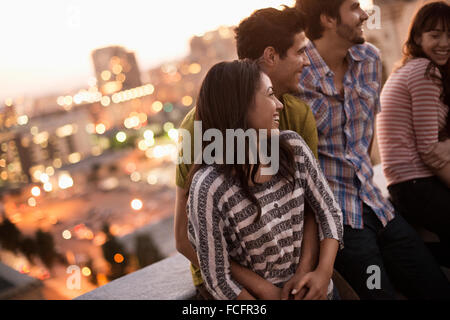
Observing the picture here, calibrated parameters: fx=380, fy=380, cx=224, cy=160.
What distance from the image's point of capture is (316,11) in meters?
1.82

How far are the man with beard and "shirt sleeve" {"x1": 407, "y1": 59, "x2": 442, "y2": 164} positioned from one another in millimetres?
159

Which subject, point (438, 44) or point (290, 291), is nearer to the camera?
point (290, 291)

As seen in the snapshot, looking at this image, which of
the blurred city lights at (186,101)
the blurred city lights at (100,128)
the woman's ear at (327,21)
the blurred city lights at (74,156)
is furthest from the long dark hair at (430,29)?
the blurred city lights at (186,101)

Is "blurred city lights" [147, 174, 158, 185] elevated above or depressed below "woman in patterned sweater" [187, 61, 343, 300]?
below

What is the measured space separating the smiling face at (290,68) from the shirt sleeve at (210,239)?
65 centimetres

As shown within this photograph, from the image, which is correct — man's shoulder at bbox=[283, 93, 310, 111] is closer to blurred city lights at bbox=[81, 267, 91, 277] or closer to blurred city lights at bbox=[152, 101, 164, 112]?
blurred city lights at bbox=[81, 267, 91, 277]

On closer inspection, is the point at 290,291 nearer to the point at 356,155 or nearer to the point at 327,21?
the point at 356,155

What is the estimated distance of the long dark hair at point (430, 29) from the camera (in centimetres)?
180

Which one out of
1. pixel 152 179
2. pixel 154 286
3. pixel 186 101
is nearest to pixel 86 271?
pixel 152 179

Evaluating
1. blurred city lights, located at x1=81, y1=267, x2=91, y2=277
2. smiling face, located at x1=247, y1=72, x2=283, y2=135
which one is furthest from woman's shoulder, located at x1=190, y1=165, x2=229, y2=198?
blurred city lights, located at x1=81, y1=267, x2=91, y2=277

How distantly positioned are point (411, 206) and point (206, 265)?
3.86 feet

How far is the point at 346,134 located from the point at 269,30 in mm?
557

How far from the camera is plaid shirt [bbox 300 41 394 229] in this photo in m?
1.63
